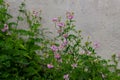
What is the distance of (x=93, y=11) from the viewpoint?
4.33 metres

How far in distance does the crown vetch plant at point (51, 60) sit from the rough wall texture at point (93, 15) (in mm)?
175

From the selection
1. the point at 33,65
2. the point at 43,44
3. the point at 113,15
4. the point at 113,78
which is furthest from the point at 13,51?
the point at 113,15

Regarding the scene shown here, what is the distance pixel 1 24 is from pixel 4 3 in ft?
1.90

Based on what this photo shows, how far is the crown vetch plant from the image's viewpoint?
3568mm

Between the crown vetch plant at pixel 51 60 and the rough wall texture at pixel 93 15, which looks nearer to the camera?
the crown vetch plant at pixel 51 60

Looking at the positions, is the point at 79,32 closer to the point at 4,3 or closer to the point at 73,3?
the point at 73,3

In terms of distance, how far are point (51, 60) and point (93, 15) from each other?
87 centimetres

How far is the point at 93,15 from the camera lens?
14.1ft

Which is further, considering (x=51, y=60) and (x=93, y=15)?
(x=93, y=15)

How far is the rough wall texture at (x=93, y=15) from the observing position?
4.19 m

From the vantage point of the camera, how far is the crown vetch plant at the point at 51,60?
140 inches

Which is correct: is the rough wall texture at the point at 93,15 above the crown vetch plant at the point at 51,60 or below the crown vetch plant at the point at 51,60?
above

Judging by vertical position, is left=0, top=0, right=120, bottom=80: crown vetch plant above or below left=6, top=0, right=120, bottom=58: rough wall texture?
below

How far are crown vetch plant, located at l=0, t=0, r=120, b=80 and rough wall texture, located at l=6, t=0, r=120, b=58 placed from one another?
0.17 metres
